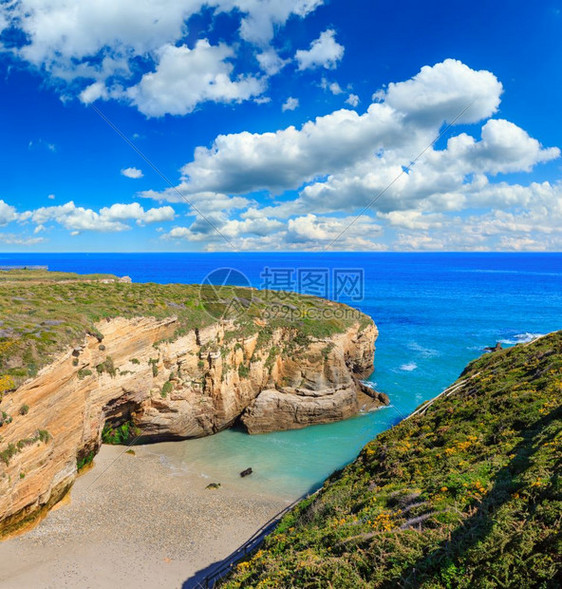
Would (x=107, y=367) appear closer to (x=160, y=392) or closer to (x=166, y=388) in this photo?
(x=160, y=392)

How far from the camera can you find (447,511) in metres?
8.55

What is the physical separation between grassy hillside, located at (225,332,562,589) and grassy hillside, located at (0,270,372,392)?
1543 centimetres

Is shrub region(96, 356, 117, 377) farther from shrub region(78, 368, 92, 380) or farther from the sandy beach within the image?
the sandy beach

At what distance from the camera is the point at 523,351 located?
2256cm

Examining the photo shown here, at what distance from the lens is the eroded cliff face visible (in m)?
17.9

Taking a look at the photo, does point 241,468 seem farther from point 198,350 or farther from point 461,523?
point 461,523

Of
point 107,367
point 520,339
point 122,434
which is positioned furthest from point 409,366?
point 107,367

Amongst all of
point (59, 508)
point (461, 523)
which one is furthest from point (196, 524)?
point (461, 523)

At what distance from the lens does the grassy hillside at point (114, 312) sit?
1892 centimetres

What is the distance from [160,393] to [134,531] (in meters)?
10.0

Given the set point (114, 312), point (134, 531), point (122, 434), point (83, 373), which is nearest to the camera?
point (134, 531)

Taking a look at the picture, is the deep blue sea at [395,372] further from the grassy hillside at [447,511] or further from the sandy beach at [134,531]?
the grassy hillside at [447,511]

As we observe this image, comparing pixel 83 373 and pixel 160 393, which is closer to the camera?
pixel 83 373

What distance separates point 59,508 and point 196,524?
8451 mm
